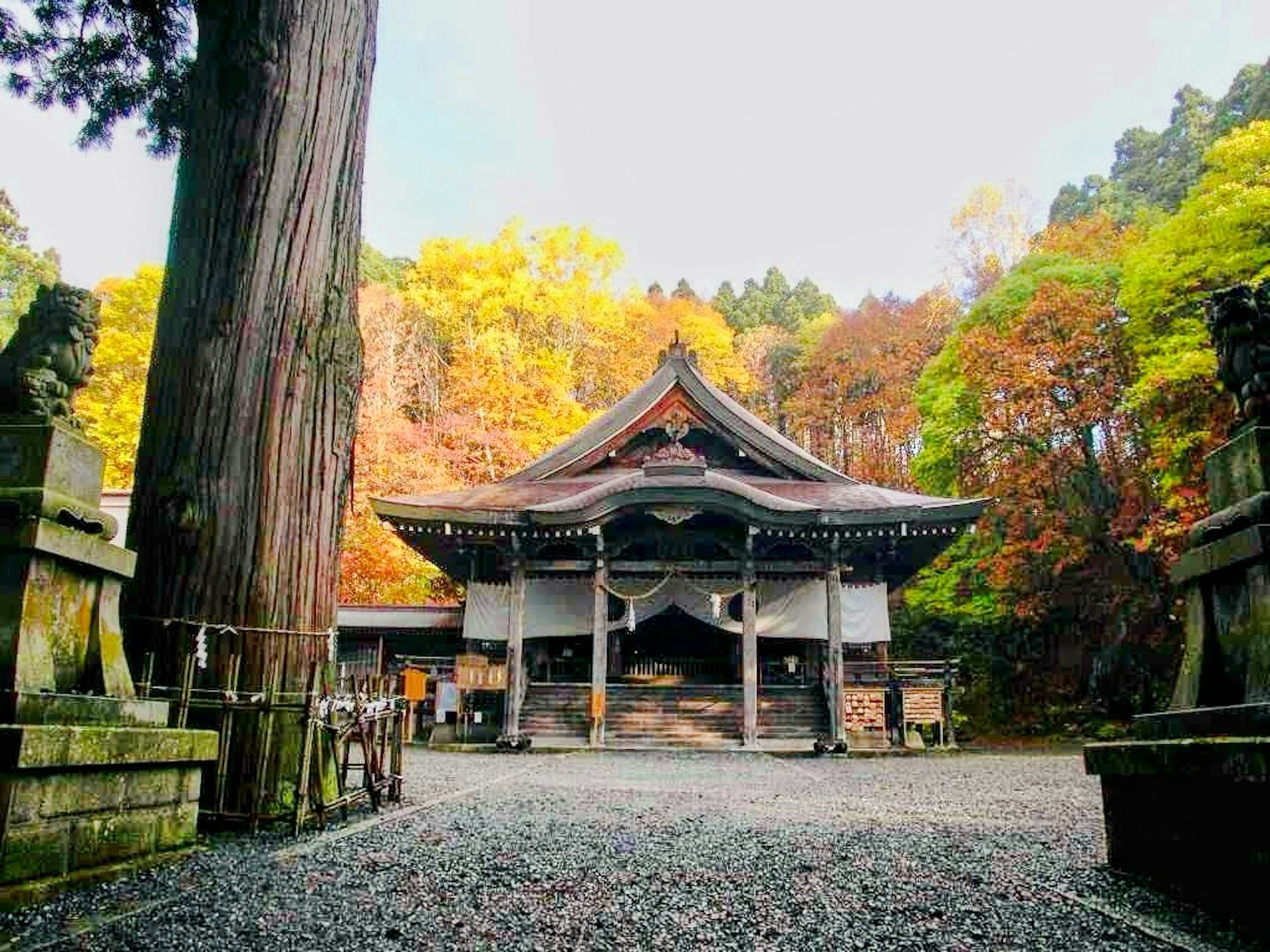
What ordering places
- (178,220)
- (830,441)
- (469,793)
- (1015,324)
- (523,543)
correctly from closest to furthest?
1. (178,220)
2. (469,793)
3. (523,543)
4. (1015,324)
5. (830,441)

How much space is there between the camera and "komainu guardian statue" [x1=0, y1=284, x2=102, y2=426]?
2830 millimetres

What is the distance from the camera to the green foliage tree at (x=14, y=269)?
2155 centimetres

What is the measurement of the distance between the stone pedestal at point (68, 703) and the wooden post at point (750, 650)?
32.8 feet

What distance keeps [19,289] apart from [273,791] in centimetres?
2398

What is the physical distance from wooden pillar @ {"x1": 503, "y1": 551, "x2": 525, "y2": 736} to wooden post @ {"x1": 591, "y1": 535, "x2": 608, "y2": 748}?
114 cm

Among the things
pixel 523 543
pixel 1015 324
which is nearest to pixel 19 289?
pixel 523 543

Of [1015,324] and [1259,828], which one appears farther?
[1015,324]

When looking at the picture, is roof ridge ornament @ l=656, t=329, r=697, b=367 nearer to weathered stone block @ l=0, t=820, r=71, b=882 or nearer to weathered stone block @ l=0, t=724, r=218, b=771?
weathered stone block @ l=0, t=724, r=218, b=771

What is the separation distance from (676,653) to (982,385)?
8.33m

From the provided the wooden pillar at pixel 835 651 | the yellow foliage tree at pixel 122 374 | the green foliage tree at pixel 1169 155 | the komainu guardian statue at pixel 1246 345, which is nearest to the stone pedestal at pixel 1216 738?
the komainu guardian statue at pixel 1246 345

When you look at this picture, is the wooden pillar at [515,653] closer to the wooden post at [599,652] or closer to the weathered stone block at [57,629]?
the wooden post at [599,652]

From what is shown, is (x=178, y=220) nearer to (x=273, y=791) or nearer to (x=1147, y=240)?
(x=273, y=791)

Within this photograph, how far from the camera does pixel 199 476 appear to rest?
3.80 m

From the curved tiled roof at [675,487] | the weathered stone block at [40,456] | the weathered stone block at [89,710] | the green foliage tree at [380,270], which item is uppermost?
the green foliage tree at [380,270]
